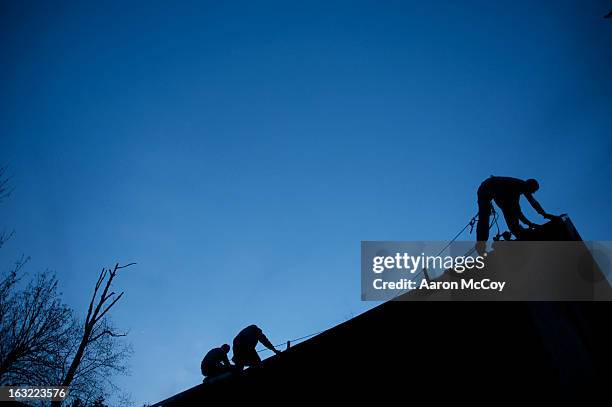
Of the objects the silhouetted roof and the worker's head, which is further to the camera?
the worker's head

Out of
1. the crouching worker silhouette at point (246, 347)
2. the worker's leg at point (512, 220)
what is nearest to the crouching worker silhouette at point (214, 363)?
the crouching worker silhouette at point (246, 347)

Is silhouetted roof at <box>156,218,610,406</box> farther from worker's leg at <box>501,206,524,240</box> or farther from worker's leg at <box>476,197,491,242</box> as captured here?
worker's leg at <box>476,197,491,242</box>

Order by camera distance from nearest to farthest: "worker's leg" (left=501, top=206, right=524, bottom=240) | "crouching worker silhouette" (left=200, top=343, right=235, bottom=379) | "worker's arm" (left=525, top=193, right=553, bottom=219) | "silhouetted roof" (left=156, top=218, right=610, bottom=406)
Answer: "silhouetted roof" (left=156, top=218, right=610, bottom=406)
"worker's arm" (left=525, top=193, right=553, bottom=219)
"worker's leg" (left=501, top=206, right=524, bottom=240)
"crouching worker silhouette" (left=200, top=343, right=235, bottom=379)

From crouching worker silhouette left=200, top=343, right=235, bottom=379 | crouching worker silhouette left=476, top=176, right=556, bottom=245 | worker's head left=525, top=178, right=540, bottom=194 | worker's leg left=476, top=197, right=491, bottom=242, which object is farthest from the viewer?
crouching worker silhouette left=200, top=343, right=235, bottom=379

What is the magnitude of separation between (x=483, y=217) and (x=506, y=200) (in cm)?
49

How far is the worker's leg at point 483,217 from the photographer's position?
17.1 ft

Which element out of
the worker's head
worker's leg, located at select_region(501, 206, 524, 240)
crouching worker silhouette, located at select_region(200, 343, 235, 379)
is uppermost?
the worker's head

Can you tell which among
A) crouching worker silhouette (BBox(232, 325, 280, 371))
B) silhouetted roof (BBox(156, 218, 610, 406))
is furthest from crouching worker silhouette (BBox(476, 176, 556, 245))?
crouching worker silhouette (BBox(232, 325, 280, 371))

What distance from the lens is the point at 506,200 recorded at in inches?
196

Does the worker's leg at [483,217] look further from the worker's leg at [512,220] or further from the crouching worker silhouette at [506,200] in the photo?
the worker's leg at [512,220]

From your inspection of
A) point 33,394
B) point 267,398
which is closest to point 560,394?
point 267,398

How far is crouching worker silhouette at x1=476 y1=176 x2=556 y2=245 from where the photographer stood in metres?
4.78

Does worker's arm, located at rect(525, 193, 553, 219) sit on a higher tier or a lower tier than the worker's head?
lower

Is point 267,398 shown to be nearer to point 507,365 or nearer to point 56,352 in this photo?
point 507,365
